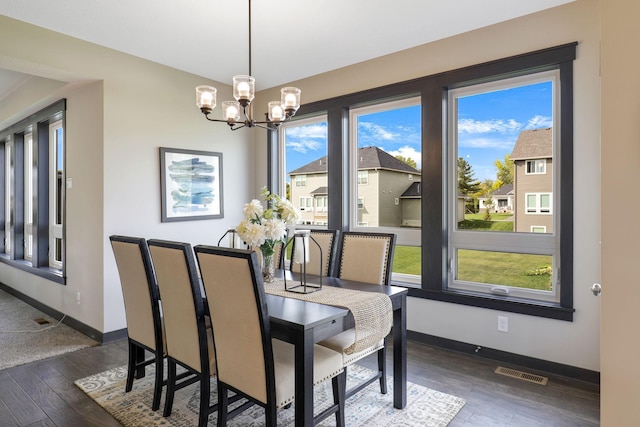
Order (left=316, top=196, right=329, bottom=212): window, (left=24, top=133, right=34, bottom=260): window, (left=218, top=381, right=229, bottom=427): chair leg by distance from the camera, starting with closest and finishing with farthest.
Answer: (left=218, top=381, right=229, bottom=427): chair leg, (left=316, top=196, right=329, bottom=212): window, (left=24, top=133, right=34, bottom=260): window

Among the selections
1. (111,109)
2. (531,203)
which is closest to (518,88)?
(531,203)

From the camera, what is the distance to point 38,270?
446cm

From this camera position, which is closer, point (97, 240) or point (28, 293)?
point (97, 240)

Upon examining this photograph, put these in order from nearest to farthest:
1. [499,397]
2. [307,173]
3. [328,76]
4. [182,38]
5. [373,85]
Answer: [499,397] → [182,38] → [373,85] → [328,76] → [307,173]

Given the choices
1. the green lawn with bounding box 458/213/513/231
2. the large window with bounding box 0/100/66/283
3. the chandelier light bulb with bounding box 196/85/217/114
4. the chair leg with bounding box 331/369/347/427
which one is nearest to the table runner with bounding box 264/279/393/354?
the chair leg with bounding box 331/369/347/427

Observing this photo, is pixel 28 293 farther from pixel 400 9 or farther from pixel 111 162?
pixel 400 9

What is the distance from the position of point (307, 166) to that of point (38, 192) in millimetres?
3313

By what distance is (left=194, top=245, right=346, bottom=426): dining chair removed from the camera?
1686mm

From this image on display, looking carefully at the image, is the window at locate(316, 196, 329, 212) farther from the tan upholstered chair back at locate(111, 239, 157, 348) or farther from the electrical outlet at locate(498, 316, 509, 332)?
the tan upholstered chair back at locate(111, 239, 157, 348)

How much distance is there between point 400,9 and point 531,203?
1821mm

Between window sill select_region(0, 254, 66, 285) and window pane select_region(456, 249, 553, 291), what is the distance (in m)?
4.11

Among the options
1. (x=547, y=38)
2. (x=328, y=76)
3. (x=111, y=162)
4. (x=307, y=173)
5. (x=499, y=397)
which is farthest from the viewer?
(x=307, y=173)

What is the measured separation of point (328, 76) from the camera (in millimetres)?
4133

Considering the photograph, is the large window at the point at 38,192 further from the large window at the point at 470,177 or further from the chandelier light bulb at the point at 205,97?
the large window at the point at 470,177
